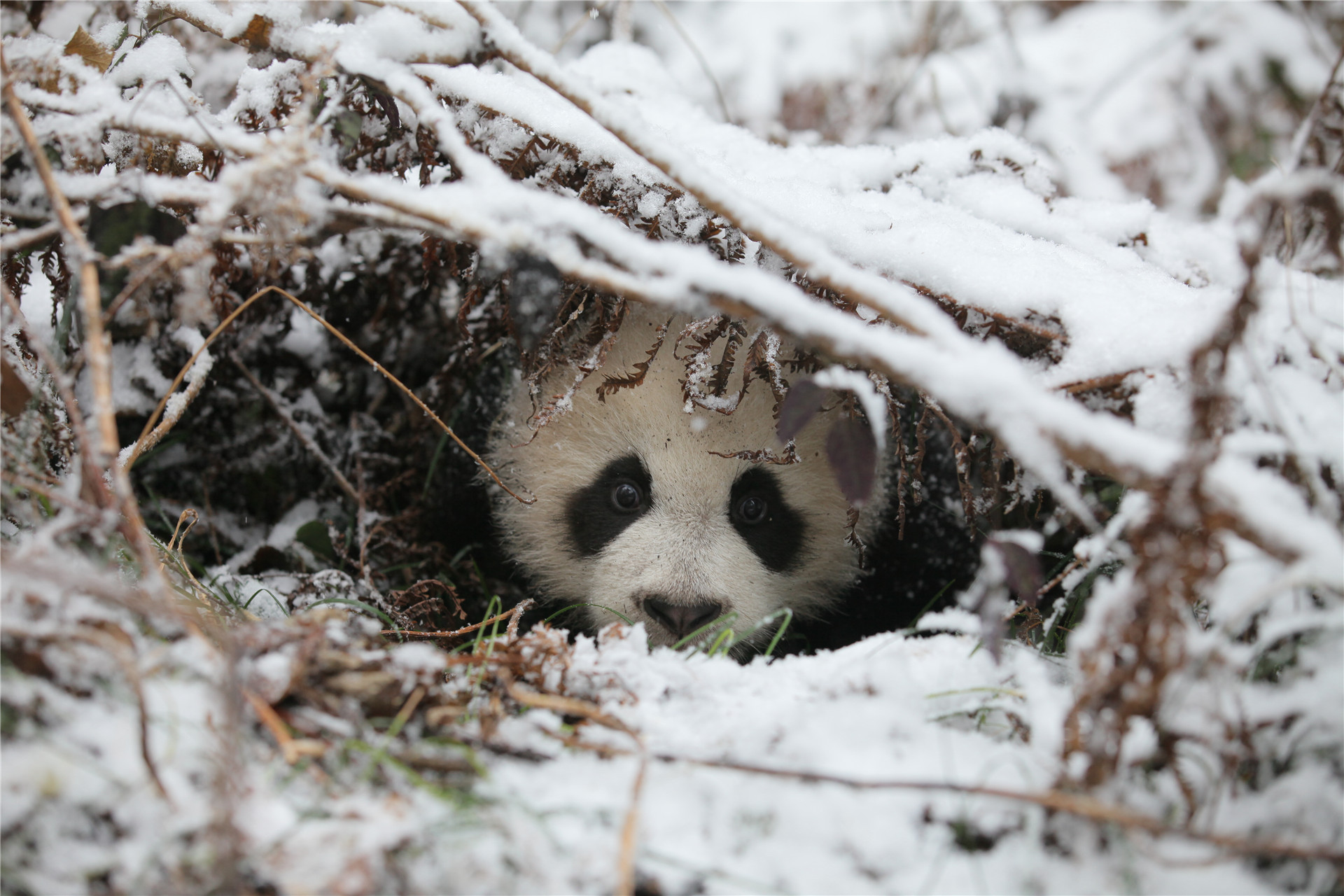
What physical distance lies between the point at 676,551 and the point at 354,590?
3.03 feet

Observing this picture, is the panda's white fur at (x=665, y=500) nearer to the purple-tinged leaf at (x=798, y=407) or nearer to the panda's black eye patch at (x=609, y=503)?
the panda's black eye patch at (x=609, y=503)

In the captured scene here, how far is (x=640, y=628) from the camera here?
5.51ft

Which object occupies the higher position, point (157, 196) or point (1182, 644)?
point (157, 196)

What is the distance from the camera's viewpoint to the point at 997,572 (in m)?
1.37

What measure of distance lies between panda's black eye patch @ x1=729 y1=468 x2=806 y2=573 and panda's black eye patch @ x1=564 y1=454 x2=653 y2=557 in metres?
0.25

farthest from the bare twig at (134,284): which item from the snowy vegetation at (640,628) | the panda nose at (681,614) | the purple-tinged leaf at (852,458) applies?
the panda nose at (681,614)

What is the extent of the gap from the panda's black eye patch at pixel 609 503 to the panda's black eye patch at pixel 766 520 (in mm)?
251

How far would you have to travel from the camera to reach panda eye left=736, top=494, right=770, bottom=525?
254 cm

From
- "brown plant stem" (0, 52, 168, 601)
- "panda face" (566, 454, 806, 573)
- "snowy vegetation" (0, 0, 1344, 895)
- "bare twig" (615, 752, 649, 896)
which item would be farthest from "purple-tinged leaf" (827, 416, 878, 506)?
"brown plant stem" (0, 52, 168, 601)

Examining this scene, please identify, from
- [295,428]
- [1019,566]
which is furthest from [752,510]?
[295,428]

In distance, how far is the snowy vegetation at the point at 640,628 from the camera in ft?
3.78

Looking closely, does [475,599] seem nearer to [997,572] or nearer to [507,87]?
[507,87]

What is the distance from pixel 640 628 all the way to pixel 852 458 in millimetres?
494

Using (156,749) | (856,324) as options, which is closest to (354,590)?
(156,749)
